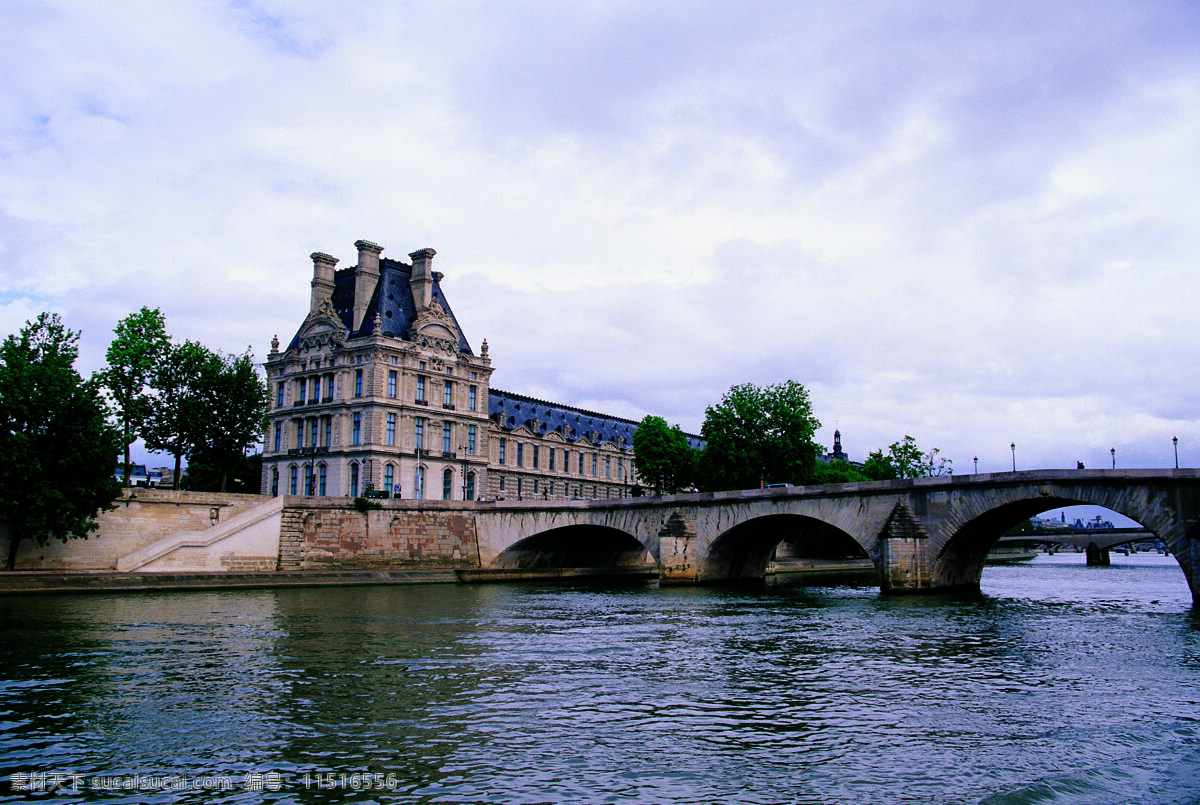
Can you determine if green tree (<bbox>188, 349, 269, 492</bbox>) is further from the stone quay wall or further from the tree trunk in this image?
the tree trunk

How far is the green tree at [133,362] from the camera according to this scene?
59.7 m

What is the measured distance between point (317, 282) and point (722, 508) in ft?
146

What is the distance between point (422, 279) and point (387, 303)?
13.4 ft

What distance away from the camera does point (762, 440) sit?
7744 centimetres

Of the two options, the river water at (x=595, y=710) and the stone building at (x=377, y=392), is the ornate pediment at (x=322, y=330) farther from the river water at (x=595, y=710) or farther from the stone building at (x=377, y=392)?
the river water at (x=595, y=710)

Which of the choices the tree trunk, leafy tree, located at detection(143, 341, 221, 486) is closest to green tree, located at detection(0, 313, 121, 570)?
the tree trunk

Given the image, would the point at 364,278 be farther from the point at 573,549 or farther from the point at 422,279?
the point at 573,549

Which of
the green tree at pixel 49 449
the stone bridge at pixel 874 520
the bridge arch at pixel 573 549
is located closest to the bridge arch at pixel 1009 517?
the stone bridge at pixel 874 520

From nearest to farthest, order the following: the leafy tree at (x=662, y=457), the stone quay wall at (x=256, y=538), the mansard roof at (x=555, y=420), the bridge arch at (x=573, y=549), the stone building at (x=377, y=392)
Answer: the stone quay wall at (x=256, y=538) < the bridge arch at (x=573, y=549) < the stone building at (x=377, y=392) < the leafy tree at (x=662, y=457) < the mansard roof at (x=555, y=420)

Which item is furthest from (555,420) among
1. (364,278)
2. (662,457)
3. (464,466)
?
(364,278)

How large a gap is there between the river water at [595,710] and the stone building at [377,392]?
4220 centimetres

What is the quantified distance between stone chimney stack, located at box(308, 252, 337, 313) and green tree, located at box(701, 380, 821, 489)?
34215 mm

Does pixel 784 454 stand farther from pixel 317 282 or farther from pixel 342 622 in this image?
pixel 342 622

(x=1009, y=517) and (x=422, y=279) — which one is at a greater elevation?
(x=422, y=279)
